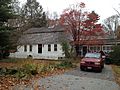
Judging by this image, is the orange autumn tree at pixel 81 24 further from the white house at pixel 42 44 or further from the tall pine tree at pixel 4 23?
the tall pine tree at pixel 4 23

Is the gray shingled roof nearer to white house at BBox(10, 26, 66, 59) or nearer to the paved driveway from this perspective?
white house at BBox(10, 26, 66, 59)

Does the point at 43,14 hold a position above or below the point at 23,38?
above

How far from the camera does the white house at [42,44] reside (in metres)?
47.8

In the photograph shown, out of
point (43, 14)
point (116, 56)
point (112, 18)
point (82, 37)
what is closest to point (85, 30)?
point (82, 37)

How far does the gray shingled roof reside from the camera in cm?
4859

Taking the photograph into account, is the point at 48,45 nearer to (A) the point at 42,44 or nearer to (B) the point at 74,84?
(A) the point at 42,44

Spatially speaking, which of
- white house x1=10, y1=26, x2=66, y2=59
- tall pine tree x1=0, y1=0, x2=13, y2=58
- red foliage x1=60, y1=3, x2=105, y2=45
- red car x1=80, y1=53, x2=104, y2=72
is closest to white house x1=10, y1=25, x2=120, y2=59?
white house x1=10, y1=26, x2=66, y2=59

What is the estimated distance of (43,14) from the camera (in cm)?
7988

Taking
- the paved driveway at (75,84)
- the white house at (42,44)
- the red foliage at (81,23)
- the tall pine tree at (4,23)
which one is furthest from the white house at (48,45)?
the paved driveway at (75,84)

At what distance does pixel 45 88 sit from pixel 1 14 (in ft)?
57.5

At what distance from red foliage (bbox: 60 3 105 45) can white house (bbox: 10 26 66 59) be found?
6.42 metres

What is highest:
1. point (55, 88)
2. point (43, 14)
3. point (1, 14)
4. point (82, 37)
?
point (43, 14)

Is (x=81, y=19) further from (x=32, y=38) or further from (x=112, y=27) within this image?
(x=112, y=27)

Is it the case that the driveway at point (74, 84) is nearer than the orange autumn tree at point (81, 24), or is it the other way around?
the driveway at point (74, 84)
